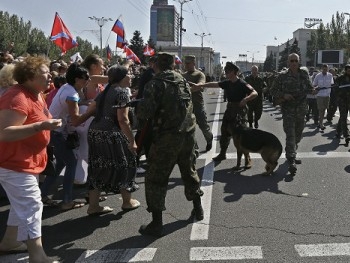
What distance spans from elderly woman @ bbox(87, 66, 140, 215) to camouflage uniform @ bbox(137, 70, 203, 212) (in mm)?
413

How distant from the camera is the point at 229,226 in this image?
4.70 meters

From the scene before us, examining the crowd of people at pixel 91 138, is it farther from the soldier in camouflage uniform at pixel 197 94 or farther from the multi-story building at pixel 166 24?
the multi-story building at pixel 166 24

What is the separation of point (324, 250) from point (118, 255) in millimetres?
1891

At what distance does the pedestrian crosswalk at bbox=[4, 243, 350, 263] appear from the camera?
389cm

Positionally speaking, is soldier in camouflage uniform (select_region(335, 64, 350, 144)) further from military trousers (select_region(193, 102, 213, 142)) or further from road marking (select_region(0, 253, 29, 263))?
road marking (select_region(0, 253, 29, 263))

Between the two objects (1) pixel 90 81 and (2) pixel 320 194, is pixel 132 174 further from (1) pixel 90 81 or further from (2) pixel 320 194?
(2) pixel 320 194

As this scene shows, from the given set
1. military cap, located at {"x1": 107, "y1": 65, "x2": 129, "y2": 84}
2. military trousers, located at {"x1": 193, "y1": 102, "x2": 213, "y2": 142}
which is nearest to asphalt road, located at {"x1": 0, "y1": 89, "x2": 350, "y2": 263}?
military cap, located at {"x1": 107, "y1": 65, "x2": 129, "y2": 84}

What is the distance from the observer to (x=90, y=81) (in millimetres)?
5762

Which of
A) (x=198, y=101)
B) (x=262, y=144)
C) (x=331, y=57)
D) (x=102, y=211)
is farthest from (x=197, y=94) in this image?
(x=331, y=57)

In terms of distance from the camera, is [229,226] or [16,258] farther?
[229,226]

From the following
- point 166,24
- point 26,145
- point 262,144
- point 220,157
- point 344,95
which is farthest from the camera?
point 166,24

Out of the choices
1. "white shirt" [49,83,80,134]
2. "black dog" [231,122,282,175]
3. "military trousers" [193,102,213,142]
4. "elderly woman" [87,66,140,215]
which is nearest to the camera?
"elderly woman" [87,66,140,215]

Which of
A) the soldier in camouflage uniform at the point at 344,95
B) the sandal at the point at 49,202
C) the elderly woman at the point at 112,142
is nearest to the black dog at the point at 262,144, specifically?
the elderly woman at the point at 112,142

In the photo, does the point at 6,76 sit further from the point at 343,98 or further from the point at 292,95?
the point at 343,98
